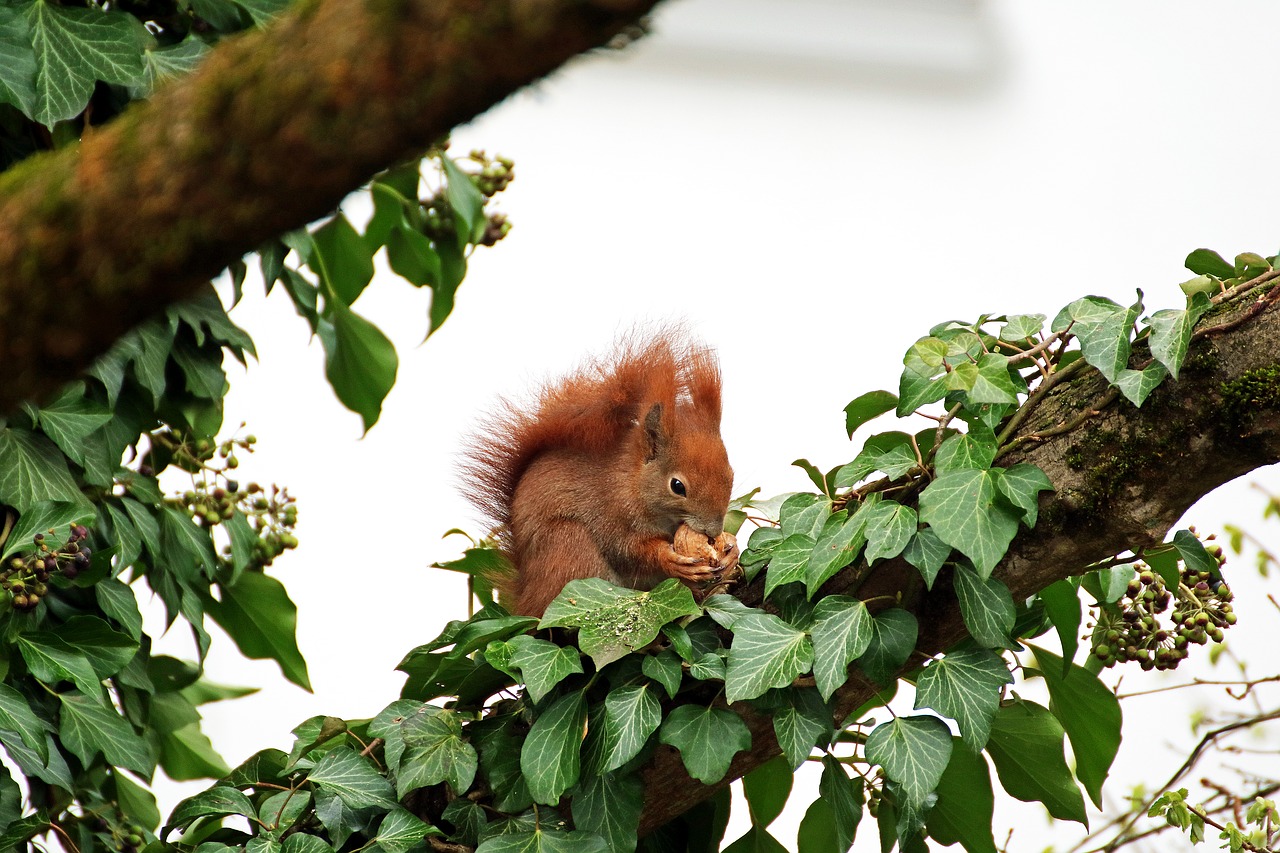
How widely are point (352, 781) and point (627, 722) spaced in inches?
11.8

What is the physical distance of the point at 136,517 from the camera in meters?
1.40

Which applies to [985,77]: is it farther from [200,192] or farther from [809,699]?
[200,192]

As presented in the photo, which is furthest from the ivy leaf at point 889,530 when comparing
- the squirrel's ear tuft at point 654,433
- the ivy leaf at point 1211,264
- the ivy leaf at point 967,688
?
the squirrel's ear tuft at point 654,433

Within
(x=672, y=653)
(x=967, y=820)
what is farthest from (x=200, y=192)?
(x=967, y=820)

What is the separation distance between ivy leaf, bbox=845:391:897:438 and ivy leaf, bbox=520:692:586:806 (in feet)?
A: 1.28

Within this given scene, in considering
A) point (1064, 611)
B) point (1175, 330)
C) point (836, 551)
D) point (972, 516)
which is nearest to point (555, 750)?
point (836, 551)

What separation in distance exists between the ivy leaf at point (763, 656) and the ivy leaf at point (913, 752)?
9cm

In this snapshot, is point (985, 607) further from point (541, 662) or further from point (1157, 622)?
point (541, 662)

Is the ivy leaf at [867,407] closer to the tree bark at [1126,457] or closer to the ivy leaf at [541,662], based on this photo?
the tree bark at [1126,457]

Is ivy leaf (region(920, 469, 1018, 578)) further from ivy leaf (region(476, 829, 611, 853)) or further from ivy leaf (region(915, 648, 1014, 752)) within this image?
ivy leaf (region(476, 829, 611, 853))

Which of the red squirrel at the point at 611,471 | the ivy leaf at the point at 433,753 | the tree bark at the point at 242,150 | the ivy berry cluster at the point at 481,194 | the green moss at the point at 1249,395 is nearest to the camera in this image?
the tree bark at the point at 242,150

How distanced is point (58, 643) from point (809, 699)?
817 millimetres

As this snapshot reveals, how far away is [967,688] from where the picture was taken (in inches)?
39.2

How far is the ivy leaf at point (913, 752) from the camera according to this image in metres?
0.98
